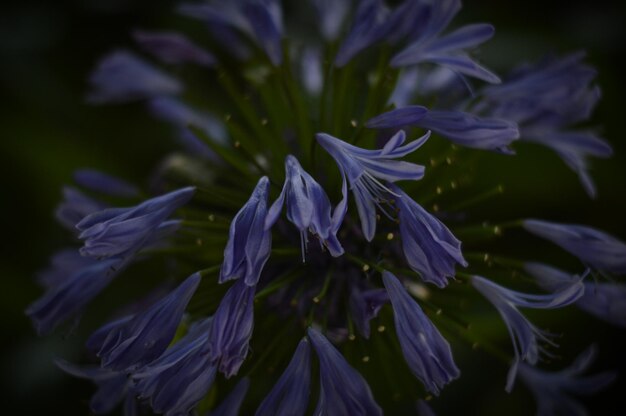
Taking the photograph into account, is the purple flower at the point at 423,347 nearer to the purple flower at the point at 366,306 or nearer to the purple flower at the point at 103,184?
the purple flower at the point at 366,306

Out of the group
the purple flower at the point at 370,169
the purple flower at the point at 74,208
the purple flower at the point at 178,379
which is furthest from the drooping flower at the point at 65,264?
the purple flower at the point at 370,169

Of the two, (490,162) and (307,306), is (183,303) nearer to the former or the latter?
(307,306)

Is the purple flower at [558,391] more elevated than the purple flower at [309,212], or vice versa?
the purple flower at [309,212]

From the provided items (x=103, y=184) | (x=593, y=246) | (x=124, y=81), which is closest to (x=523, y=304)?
(x=593, y=246)

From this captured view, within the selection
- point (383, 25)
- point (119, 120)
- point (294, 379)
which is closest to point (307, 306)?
point (294, 379)

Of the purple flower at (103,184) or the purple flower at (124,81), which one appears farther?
the purple flower at (124,81)
